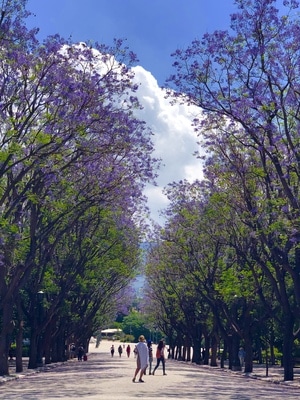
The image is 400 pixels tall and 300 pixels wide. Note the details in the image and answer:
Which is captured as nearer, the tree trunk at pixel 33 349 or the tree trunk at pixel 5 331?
the tree trunk at pixel 5 331

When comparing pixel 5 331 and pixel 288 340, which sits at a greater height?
pixel 288 340

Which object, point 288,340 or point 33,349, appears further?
point 33,349

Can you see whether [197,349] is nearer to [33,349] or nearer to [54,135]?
[33,349]

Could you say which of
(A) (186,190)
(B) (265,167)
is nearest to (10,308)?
(B) (265,167)

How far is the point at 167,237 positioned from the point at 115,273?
6785 millimetres

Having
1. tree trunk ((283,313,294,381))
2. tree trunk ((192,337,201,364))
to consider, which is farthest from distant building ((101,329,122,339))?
tree trunk ((283,313,294,381))

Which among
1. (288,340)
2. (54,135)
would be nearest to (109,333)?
(288,340)

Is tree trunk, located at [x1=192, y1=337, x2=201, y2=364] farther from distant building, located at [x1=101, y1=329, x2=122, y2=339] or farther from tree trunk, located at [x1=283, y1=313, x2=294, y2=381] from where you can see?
distant building, located at [x1=101, y1=329, x2=122, y2=339]

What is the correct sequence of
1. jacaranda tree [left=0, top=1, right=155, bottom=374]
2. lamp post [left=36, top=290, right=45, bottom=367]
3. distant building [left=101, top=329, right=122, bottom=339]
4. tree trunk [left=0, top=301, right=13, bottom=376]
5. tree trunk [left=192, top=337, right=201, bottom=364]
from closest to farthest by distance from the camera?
jacaranda tree [left=0, top=1, right=155, bottom=374] < tree trunk [left=0, top=301, right=13, bottom=376] < lamp post [left=36, top=290, right=45, bottom=367] < tree trunk [left=192, top=337, right=201, bottom=364] < distant building [left=101, top=329, right=122, bottom=339]

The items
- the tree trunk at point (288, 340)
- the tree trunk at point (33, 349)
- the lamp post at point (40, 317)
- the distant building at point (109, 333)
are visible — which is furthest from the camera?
the distant building at point (109, 333)

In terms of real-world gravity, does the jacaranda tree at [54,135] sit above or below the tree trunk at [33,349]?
above

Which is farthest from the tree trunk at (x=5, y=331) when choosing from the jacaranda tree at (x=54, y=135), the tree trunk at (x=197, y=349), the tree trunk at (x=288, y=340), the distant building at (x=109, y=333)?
the distant building at (x=109, y=333)

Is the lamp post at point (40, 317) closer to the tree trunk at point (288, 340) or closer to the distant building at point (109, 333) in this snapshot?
the tree trunk at point (288, 340)

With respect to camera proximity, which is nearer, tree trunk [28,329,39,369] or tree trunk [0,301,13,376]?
A: tree trunk [0,301,13,376]
